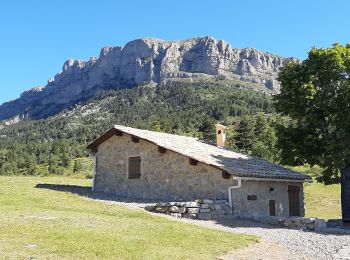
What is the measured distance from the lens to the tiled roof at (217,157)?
22.4m

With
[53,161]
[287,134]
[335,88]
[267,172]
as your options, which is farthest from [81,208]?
[53,161]

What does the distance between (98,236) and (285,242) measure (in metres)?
6.90

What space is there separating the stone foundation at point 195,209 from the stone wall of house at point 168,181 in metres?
1.32

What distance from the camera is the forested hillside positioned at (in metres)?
81.6

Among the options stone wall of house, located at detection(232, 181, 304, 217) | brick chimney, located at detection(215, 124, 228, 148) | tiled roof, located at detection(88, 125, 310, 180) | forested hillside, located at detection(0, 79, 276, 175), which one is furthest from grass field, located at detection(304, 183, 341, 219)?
forested hillside, located at detection(0, 79, 276, 175)

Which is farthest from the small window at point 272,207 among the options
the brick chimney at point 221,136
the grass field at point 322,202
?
the grass field at point 322,202

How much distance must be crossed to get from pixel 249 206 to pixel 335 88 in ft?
27.0

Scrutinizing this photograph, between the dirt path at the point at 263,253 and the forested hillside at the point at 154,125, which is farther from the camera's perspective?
the forested hillside at the point at 154,125

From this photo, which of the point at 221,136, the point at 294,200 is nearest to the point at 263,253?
the point at 294,200

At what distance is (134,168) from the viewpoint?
26344 millimetres

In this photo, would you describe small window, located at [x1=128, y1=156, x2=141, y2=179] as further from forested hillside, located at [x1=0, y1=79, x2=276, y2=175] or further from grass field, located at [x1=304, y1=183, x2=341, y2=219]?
forested hillside, located at [x1=0, y1=79, x2=276, y2=175]

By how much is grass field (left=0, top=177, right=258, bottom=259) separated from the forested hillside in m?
46.6

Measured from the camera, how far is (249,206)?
22734 mm

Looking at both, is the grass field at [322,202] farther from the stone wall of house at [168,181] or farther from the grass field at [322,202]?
the stone wall of house at [168,181]
